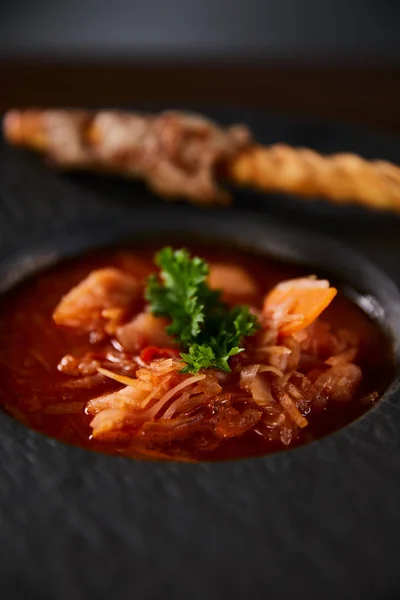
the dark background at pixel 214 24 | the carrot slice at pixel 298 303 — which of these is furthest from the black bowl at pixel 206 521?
the dark background at pixel 214 24

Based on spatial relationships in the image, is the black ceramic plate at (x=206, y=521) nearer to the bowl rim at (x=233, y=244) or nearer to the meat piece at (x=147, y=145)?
the bowl rim at (x=233, y=244)

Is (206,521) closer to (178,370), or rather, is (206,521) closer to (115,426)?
(115,426)

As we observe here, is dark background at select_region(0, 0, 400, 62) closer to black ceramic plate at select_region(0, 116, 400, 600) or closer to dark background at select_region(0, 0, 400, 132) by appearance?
dark background at select_region(0, 0, 400, 132)

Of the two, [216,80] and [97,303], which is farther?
[216,80]

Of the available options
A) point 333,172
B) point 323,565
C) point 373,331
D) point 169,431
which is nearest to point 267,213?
point 333,172

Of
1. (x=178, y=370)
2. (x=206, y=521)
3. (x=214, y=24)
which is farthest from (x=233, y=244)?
(x=214, y=24)

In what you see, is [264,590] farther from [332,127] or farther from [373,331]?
[332,127]
